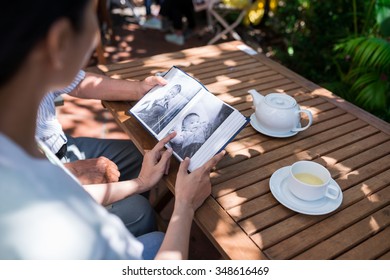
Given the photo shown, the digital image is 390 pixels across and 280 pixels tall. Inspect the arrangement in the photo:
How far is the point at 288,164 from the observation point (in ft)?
4.16

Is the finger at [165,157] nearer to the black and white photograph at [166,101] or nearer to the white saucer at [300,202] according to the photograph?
the black and white photograph at [166,101]

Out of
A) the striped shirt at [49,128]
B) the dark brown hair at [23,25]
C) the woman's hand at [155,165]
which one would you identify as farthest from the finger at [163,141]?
the dark brown hair at [23,25]

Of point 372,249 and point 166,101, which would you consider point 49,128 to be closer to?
point 166,101

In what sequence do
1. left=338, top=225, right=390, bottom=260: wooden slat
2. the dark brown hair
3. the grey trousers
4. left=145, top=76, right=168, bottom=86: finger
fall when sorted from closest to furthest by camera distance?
→ the dark brown hair → left=338, top=225, right=390, bottom=260: wooden slat → left=145, top=76, right=168, bottom=86: finger → the grey trousers

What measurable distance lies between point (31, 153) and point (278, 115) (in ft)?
2.94

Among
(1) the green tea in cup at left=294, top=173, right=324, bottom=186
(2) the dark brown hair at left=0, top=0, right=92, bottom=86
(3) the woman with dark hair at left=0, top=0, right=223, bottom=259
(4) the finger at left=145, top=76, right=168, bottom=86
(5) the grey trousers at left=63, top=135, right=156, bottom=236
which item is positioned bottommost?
(5) the grey trousers at left=63, top=135, right=156, bottom=236

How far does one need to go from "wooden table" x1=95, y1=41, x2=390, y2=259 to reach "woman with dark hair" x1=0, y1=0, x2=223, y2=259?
0.41 meters

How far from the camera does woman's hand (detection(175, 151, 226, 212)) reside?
110 centimetres

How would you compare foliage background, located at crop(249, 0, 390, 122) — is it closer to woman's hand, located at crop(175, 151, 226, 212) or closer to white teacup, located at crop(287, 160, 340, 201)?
white teacup, located at crop(287, 160, 340, 201)

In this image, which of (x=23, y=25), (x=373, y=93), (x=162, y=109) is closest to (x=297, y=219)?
(x=162, y=109)

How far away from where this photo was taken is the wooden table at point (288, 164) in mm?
1004

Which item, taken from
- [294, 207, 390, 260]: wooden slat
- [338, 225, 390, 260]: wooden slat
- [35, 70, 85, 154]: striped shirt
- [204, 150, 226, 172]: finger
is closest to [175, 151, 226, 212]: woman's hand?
[204, 150, 226, 172]: finger
